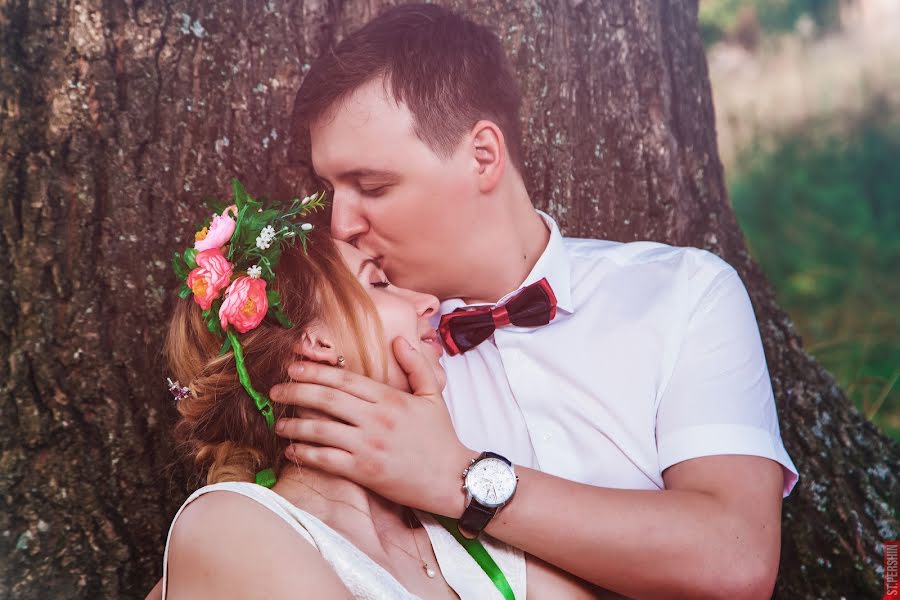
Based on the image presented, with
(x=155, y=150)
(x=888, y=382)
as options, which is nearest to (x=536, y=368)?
(x=155, y=150)

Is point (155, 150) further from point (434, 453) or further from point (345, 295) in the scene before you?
point (434, 453)

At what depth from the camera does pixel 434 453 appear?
1.71m

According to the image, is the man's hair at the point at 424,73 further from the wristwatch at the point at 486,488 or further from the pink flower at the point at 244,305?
the wristwatch at the point at 486,488

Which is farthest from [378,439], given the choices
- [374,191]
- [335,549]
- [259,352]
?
[374,191]

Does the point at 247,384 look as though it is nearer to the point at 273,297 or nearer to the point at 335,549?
the point at 273,297

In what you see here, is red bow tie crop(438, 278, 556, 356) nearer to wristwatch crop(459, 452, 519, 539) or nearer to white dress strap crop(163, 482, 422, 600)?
wristwatch crop(459, 452, 519, 539)

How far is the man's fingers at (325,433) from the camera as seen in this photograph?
168 centimetres

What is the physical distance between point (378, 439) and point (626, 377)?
2.27 ft

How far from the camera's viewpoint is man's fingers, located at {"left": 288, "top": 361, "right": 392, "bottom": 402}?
1.71 meters

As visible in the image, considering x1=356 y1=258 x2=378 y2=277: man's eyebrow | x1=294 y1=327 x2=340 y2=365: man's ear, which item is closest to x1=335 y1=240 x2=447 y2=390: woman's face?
x1=356 y1=258 x2=378 y2=277: man's eyebrow

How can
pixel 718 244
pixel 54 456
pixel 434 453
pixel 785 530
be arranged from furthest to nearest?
pixel 718 244, pixel 785 530, pixel 54 456, pixel 434 453

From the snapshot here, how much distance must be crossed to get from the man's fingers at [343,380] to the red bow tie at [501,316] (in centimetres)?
46

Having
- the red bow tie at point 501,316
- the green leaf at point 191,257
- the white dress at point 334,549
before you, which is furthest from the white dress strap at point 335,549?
the red bow tie at point 501,316

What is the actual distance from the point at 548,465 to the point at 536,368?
0.25m
